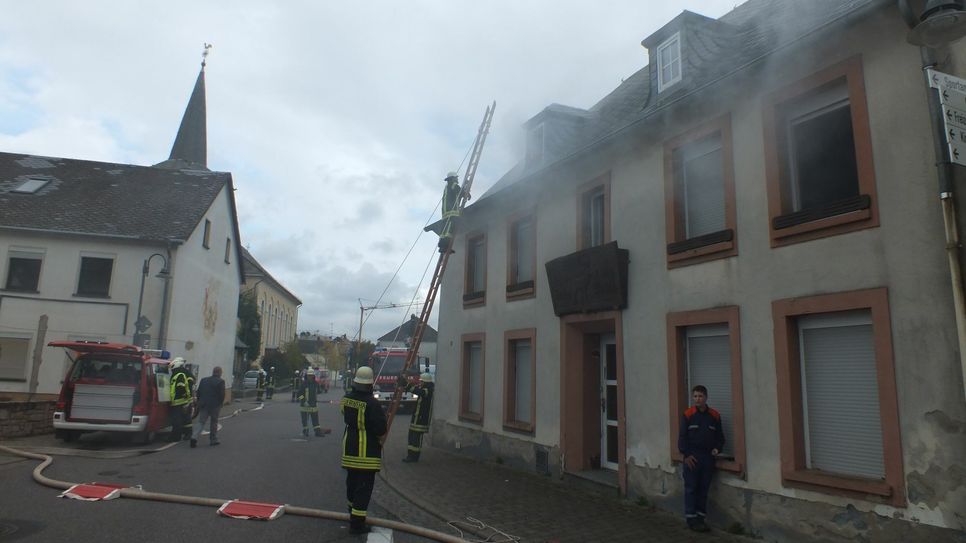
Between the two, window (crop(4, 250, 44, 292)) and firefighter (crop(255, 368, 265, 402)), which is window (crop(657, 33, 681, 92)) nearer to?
window (crop(4, 250, 44, 292))

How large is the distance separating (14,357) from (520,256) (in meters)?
17.5

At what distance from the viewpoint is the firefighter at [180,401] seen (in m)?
→ 13.5

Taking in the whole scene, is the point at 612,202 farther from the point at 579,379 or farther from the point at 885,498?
the point at 885,498

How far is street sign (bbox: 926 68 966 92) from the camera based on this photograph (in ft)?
16.9

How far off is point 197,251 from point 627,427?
62.0 feet

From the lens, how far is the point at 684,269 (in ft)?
26.6

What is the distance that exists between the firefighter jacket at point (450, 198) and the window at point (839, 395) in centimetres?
712

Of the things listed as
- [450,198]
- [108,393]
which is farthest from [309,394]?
[450,198]

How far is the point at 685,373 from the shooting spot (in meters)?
8.09

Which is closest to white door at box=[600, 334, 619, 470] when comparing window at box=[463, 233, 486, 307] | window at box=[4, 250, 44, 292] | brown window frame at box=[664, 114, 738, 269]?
brown window frame at box=[664, 114, 738, 269]

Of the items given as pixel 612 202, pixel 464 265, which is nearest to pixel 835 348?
pixel 612 202

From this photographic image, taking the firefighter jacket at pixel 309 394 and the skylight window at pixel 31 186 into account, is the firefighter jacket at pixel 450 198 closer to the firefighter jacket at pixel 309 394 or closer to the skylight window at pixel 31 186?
the firefighter jacket at pixel 309 394

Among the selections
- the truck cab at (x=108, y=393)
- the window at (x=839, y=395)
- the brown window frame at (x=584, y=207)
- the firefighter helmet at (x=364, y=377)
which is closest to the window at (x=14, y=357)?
the truck cab at (x=108, y=393)

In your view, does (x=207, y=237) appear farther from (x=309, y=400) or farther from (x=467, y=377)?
(x=467, y=377)
